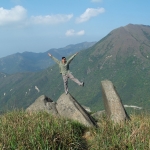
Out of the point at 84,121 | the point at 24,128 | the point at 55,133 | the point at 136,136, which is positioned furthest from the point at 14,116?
the point at 136,136

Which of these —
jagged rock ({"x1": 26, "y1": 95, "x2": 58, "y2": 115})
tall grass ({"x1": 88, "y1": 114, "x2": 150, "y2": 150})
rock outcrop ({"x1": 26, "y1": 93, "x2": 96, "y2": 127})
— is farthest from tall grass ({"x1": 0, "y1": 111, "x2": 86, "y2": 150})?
jagged rock ({"x1": 26, "y1": 95, "x2": 58, "y2": 115})

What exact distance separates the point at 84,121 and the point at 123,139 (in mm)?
6062

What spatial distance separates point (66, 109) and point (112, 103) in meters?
3.06

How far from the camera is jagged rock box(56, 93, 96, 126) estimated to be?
13850 millimetres

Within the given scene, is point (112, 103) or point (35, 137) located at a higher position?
point (35, 137)

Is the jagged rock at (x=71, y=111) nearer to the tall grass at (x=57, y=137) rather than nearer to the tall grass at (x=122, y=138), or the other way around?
the tall grass at (x=122, y=138)

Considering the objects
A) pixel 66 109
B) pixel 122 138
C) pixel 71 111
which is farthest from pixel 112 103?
pixel 122 138

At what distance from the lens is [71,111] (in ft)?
48.5

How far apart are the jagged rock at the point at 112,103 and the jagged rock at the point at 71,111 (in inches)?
54.6

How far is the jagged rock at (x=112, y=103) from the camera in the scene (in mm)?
13992

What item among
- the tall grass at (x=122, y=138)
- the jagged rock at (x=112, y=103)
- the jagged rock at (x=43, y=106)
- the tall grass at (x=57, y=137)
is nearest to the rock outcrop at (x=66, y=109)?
the jagged rock at (x=43, y=106)

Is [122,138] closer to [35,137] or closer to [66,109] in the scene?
[35,137]

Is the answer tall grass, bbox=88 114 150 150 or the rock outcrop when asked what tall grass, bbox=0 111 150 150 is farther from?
the rock outcrop

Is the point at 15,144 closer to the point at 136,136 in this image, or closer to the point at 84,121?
the point at 136,136
